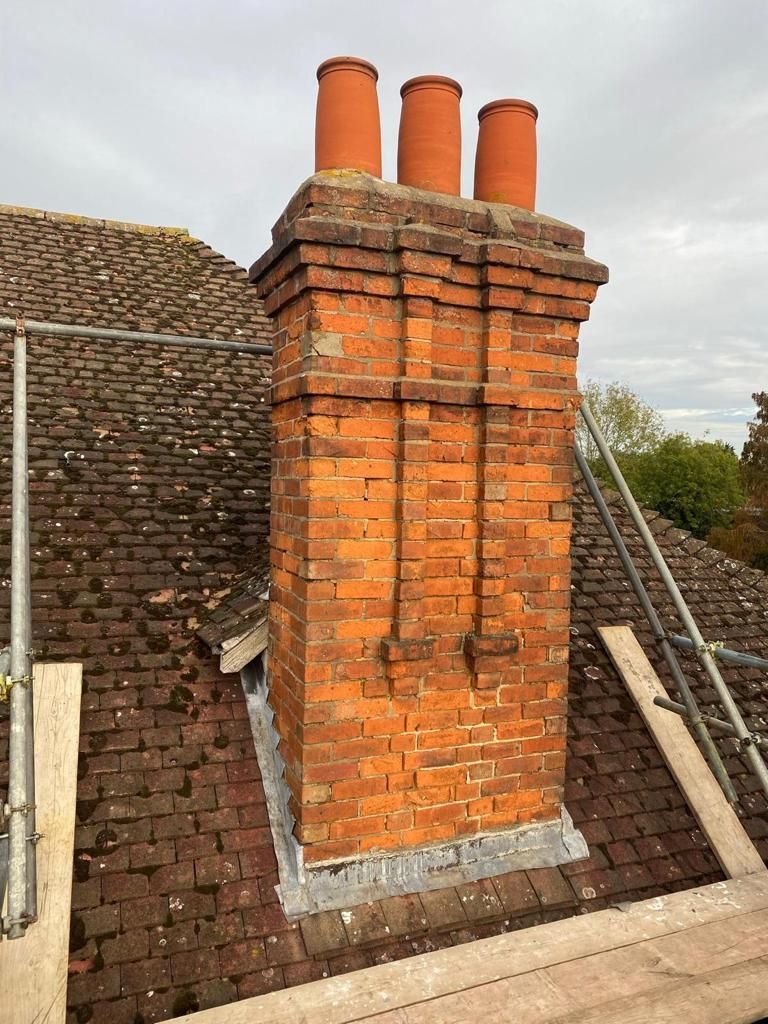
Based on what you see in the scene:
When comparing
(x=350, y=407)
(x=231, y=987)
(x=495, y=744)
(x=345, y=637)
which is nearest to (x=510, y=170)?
(x=350, y=407)

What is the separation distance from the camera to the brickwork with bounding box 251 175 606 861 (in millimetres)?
2477

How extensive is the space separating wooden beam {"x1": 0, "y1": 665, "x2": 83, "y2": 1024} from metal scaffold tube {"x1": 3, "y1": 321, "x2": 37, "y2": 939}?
0.19 m

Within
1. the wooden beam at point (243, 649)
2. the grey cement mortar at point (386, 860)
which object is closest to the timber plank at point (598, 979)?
the grey cement mortar at point (386, 860)

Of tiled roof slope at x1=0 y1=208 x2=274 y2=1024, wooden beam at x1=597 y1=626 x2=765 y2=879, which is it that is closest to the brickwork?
tiled roof slope at x1=0 y1=208 x2=274 y2=1024

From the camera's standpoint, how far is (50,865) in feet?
7.80

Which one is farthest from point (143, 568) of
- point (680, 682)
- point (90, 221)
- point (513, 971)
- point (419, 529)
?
point (90, 221)

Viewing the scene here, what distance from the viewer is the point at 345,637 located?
98.9 inches

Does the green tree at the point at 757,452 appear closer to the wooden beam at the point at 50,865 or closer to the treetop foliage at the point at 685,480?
the treetop foliage at the point at 685,480

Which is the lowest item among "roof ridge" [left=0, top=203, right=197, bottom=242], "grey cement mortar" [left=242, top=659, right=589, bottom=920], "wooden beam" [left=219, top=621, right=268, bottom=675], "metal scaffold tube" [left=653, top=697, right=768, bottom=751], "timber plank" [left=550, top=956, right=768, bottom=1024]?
"timber plank" [left=550, top=956, right=768, bottom=1024]

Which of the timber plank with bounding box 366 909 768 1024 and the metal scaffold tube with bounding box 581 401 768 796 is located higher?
the metal scaffold tube with bounding box 581 401 768 796

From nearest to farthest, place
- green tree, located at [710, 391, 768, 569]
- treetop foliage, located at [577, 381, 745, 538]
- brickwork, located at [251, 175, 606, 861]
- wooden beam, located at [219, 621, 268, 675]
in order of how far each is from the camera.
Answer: brickwork, located at [251, 175, 606, 861], wooden beam, located at [219, 621, 268, 675], green tree, located at [710, 391, 768, 569], treetop foliage, located at [577, 381, 745, 538]

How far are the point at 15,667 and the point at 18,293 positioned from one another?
4.26 meters

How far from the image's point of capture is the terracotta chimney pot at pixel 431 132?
2.76 meters

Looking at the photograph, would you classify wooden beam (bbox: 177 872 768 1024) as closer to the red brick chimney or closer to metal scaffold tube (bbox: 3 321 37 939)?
the red brick chimney
